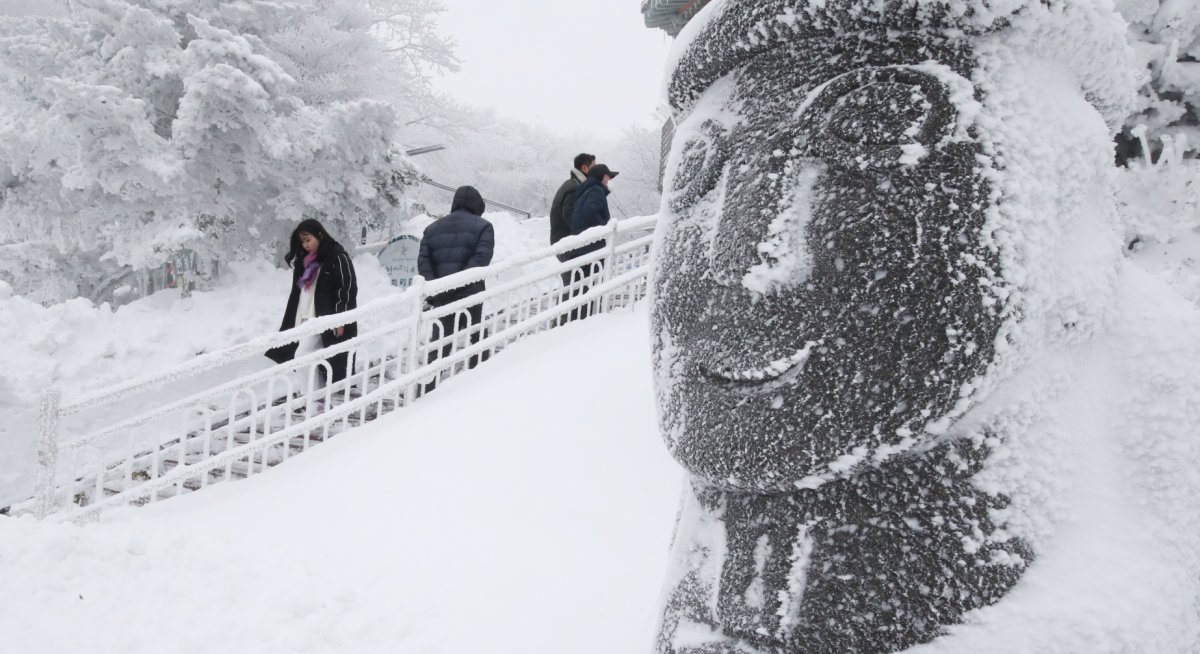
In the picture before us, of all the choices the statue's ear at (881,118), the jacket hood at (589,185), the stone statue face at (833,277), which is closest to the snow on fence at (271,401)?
the jacket hood at (589,185)

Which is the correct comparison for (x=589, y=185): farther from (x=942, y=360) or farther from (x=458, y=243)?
(x=942, y=360)

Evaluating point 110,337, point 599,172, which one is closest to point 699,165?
point 599,172

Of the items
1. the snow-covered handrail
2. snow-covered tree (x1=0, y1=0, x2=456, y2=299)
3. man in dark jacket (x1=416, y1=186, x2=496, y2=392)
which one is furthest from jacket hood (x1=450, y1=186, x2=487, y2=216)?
snow-covered tree (x1=0, y1=0, x2=456, y2=299)

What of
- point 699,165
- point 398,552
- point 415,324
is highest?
point 699,165

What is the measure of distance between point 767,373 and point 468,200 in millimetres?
5544

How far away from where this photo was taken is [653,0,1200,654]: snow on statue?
1.28 meters

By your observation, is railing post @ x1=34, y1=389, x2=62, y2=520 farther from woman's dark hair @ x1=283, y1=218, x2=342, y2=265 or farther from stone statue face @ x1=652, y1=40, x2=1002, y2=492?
stone statue face @ x1=652, y1=40, x2=1002, y2=492

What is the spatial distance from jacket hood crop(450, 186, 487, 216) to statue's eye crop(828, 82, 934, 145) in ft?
17.7

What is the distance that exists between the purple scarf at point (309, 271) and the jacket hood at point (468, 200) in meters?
1.17

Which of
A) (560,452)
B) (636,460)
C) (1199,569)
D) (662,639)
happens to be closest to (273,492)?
(560,452)

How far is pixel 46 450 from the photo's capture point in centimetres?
445

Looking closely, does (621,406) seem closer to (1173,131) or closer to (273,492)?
(273,492)

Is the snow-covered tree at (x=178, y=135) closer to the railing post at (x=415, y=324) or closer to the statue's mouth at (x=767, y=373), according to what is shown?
the railing post at (x=415, y=324)

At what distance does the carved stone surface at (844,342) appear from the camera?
128 centimetres
